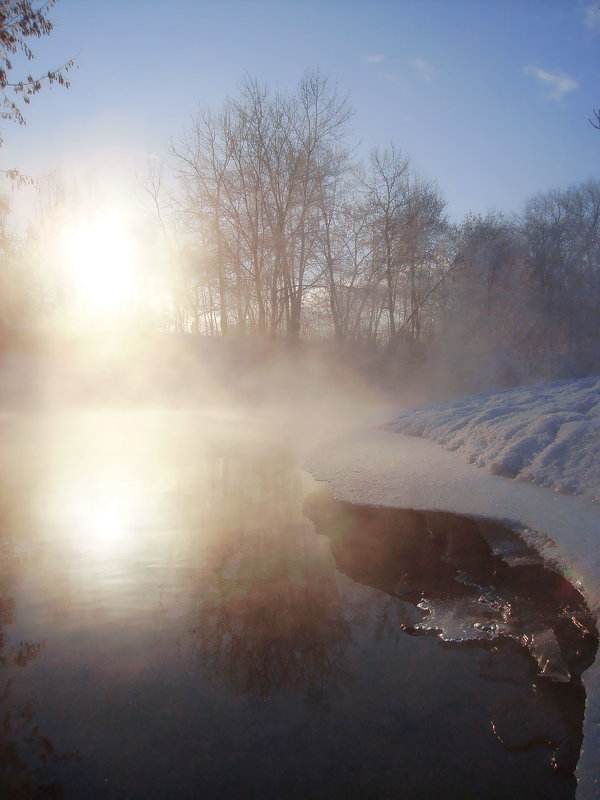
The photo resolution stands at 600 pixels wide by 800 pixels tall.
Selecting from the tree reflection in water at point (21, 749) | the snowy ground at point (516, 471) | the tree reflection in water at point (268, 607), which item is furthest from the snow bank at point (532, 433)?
the tree reflection in water at point (21, 749)

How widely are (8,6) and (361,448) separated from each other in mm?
8460

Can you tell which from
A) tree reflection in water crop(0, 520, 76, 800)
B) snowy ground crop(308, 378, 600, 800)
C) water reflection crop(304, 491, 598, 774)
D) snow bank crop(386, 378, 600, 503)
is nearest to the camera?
tree reflection in water crop(0, 520, 76, 800)

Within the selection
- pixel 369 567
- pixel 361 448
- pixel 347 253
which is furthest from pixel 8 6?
pixel 347 253

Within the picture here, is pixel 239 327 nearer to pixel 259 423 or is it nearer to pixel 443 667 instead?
pixel 259 423

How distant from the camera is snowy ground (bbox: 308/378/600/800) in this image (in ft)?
12.2

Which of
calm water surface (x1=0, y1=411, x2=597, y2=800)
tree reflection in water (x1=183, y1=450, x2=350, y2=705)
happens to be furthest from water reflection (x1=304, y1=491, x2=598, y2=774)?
tree reflection in water (x1=183, y1=450, x2=350, y2=705)

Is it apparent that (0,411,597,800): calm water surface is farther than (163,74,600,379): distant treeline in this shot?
No

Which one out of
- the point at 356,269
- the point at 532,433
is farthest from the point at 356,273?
the point at 532,433

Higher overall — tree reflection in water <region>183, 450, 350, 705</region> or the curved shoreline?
the curved shoreline

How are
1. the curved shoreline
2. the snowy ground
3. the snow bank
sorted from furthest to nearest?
the snow bank → the snowy ground → the curved shoreline

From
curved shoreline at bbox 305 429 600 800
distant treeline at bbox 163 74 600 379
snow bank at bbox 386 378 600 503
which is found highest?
distant treeline at bbox 163 74 600 379

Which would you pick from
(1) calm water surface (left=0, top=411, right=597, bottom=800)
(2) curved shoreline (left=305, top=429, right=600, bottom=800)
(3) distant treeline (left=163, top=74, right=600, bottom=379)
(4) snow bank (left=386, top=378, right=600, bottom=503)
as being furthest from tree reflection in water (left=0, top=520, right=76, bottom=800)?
(3) distant treeline (left=163, top=74, right=600, bottom=379)

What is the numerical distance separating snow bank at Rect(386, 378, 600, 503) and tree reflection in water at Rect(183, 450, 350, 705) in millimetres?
2410

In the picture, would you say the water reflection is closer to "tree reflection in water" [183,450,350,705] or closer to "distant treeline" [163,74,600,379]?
"tree reflection in water" [183,450,350,705]
